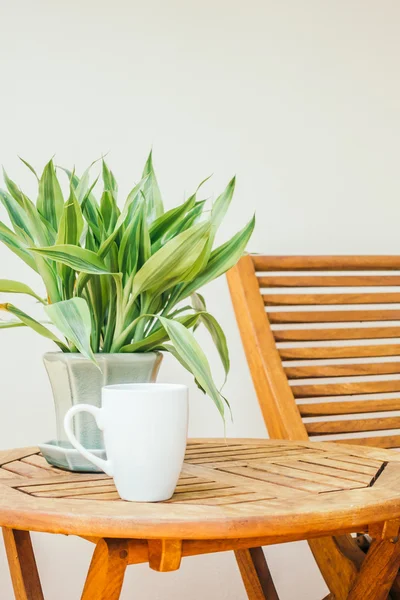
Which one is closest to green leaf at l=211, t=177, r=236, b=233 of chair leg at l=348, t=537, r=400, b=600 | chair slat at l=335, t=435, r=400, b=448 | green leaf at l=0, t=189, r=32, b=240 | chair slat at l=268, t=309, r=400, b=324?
green leaf at l=0, t=189, r=32, b=240

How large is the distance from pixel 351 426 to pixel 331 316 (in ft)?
0.69

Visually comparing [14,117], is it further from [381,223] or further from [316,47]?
[381,223]

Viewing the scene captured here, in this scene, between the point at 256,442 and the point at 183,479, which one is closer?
the point at 183,479

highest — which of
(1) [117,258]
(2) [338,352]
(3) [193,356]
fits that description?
(1) [117,258]

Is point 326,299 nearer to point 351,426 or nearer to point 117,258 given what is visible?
point 351,426

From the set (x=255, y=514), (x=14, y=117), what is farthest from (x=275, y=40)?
(x=255, y=514)

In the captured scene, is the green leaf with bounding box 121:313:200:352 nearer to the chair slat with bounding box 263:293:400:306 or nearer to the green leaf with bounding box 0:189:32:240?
the green leaf with bounding box 0:189:32:240

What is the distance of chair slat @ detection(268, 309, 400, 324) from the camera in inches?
54.8

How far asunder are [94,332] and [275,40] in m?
1.10

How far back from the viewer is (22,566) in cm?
85

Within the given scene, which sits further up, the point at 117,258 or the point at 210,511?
the point at 117,258

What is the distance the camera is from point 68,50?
1533 millimetres

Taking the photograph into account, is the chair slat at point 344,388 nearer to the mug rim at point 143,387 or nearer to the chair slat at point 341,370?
the chair slat at point 341,370

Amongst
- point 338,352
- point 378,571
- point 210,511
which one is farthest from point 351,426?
point 210,511
